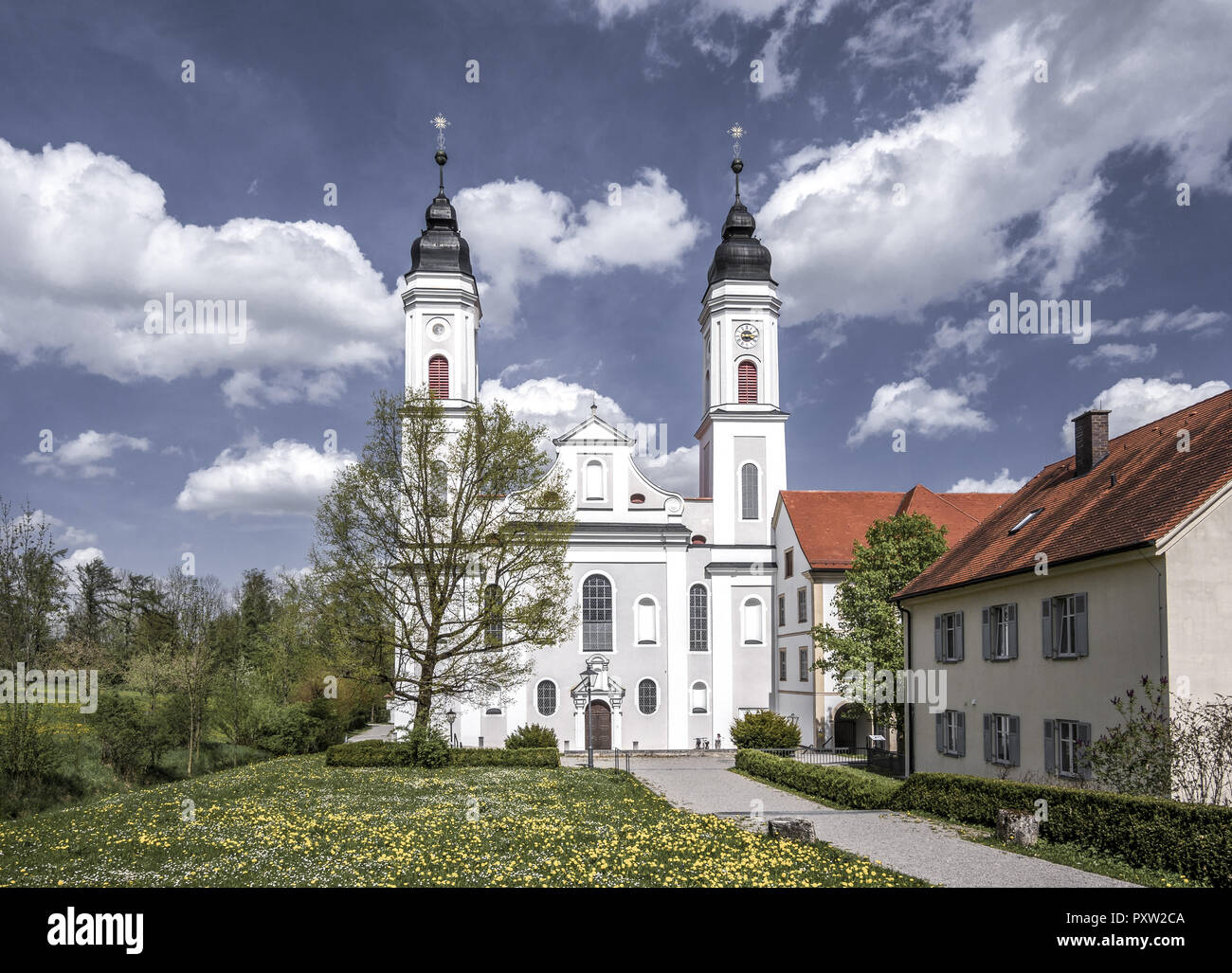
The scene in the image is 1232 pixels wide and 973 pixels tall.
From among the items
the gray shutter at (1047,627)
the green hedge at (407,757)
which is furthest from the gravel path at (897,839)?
the gray shutter at (1047,627)

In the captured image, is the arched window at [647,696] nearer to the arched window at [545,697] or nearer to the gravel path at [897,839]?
the arched window at [545,697]

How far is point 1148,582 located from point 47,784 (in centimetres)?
2391

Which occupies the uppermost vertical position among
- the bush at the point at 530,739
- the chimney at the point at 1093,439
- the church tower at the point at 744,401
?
the church tower at the point at 744,401

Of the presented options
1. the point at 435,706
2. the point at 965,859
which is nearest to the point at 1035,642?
the point at 965,859

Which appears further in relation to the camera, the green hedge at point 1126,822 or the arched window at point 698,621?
the arched window at point 698,621

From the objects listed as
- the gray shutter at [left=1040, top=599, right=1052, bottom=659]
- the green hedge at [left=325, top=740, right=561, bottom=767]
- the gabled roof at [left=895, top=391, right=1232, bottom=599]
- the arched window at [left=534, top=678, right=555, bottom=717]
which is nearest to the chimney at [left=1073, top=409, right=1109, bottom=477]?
the gabled roof at [left=895, top=391, right=1232, bottom=599]

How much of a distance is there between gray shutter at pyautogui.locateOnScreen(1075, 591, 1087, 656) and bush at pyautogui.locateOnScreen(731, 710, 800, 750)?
1871 cm

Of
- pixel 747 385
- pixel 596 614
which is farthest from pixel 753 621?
pixel 747 385

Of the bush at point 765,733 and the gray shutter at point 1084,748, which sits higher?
the gray shutter at point 1084,748

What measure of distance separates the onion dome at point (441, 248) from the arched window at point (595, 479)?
11162 mm

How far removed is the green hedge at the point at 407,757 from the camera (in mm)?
28984

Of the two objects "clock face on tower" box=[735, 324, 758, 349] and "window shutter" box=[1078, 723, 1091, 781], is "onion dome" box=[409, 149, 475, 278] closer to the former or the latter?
"clock face on tower" box=[735, 324, 758, 349]

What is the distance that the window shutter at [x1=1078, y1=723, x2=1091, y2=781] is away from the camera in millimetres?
18484

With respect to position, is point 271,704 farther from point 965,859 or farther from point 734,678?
point 965,859
